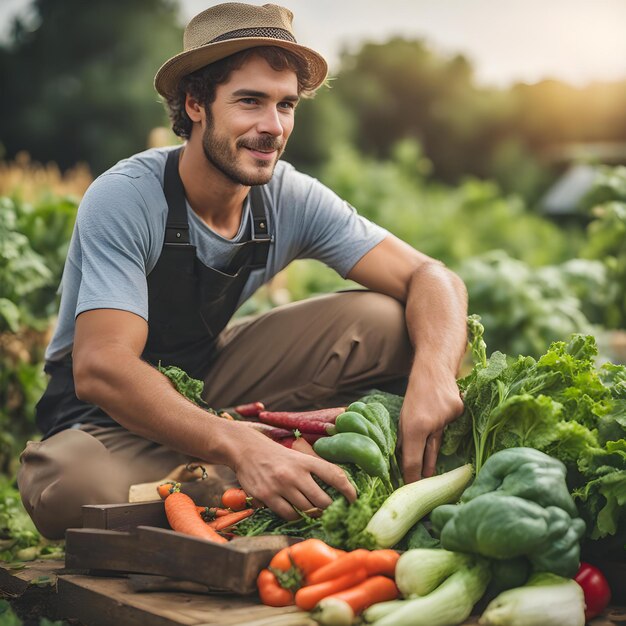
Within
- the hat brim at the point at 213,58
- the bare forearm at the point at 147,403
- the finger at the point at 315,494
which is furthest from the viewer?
the hat brim at the point at 213,58

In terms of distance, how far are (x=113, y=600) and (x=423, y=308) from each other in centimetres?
186

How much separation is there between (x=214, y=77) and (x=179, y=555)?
84.6 inches

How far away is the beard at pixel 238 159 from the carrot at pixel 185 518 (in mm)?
1392

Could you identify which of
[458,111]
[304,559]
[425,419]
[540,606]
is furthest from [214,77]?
[458,111]

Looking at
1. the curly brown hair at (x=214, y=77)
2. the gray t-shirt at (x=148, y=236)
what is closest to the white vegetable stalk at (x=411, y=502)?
the gray t-shirt at (x=148, y=236)

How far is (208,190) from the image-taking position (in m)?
3.86

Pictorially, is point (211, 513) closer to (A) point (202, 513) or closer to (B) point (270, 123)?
(A) point (202, 513)

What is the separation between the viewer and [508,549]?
8.07 ft

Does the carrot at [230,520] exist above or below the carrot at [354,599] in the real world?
above

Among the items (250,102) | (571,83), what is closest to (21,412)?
(250,102)

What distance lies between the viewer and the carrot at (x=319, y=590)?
2.52 metres

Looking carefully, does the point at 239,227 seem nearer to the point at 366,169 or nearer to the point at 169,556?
the point at 169,556

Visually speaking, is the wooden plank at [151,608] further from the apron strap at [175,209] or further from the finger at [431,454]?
the apron strap at [175,209]

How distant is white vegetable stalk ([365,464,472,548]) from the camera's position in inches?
109
